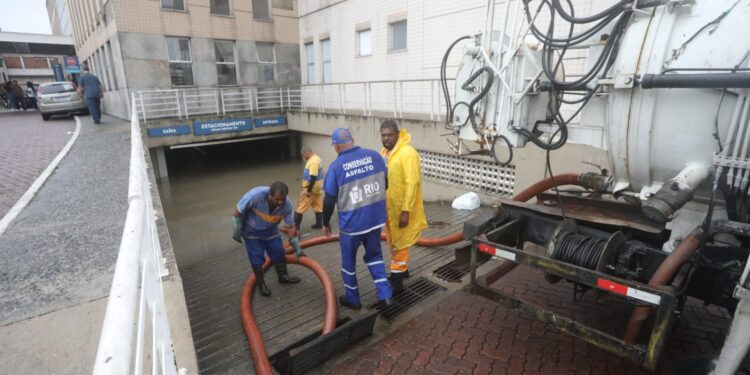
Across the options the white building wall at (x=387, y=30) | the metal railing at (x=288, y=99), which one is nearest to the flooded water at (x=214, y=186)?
the metal railing at (x=288, y=99)

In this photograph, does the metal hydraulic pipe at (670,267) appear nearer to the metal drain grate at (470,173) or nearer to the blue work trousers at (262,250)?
the blue work trousers at (262,250)

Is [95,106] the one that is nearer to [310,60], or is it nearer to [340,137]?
[310,60]

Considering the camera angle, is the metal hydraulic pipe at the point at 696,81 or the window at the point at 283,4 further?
the window at the point at 283,4

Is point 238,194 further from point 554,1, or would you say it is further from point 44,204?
point 554,1

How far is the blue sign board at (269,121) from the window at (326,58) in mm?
2198

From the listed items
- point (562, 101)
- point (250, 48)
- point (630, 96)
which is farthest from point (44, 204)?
point (250, 48)

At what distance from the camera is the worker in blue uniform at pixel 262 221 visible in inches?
160

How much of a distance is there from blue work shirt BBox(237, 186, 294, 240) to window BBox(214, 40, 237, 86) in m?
12.5

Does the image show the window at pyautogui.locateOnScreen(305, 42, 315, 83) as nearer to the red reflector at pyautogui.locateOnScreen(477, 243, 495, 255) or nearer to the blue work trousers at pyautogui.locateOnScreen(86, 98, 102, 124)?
the blue work trousers at pyautogui.locateOnScreen(86, 98, 102, 124)

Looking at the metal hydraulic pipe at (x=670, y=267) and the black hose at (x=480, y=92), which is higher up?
the black hose at (x=480, y=92)

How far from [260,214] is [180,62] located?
41.0 feet

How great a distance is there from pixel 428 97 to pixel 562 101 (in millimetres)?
7608

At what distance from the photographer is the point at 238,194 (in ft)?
37.8

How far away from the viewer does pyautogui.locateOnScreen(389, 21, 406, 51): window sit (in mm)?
11148
